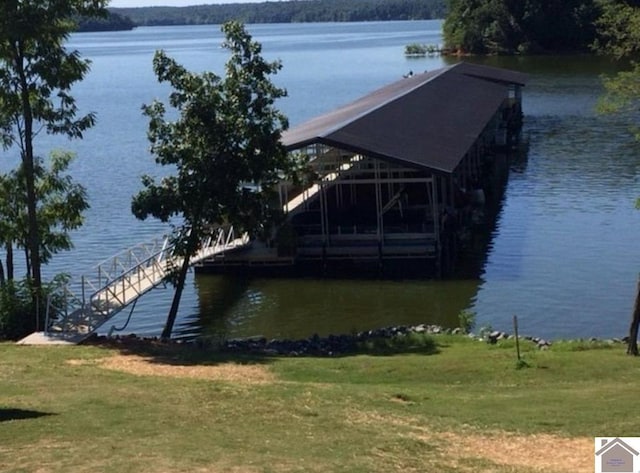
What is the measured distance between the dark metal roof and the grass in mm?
13217

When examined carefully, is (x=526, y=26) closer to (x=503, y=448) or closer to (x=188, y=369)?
(x=188, y=369)

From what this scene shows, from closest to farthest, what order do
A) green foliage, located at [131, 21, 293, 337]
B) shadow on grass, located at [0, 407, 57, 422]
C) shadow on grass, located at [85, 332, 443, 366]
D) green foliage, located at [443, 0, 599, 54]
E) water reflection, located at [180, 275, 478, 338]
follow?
1. shadow on grass, located at [0, 407, 57, 422]
2. shadow on grass, located at [85, 332, 443, 366]
3. green foliage, located at [131, 21, 293, 337]
4. water reflection, located at [180, 275, 478, 338]
5. green foliage, located at [443, 0, 599, 54]

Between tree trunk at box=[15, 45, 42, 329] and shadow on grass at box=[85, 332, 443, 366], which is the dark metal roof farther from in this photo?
shadow on grass at box=[85, 332, 443, 366]

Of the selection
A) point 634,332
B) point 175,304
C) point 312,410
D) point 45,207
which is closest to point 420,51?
point 45,207

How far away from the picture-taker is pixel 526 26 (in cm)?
13250

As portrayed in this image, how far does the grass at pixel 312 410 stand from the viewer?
543 inches

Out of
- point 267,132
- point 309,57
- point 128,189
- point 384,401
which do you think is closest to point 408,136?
point 267,132

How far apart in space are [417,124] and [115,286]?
17528mm

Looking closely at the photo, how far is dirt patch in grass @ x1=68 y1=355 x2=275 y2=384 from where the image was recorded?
68.3 ft

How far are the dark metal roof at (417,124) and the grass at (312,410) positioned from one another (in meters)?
13.2

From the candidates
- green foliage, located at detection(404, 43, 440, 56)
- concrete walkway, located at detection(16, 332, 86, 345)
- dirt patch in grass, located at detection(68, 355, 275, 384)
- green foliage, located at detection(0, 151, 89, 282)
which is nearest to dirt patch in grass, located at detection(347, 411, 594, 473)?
dirt patch in grass, located at detection(68, 355, 275, 384)

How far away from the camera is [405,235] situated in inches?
1452

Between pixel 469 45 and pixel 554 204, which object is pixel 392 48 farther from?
pixel 554 204

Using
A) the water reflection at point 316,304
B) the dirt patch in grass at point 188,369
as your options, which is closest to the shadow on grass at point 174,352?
the dirt patch in grass at point 188,369
